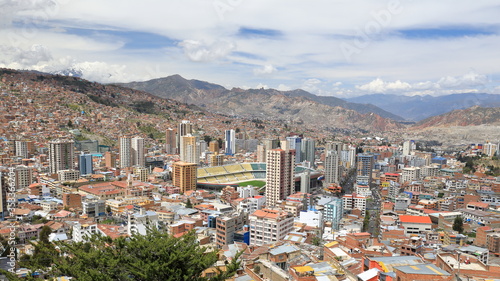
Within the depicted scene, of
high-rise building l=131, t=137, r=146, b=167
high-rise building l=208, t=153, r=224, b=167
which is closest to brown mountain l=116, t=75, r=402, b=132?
high-rise building l=208, t=153, r=224, b=167

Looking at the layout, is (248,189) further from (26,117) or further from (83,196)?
(26,117)

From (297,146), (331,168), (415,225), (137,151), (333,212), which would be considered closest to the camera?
(415,225)

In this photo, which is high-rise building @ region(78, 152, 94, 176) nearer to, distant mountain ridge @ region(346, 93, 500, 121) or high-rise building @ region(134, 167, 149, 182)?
high-rise building @ region(134, 167, 149, 182)

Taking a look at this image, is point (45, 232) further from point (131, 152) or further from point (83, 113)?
point (83, 113)

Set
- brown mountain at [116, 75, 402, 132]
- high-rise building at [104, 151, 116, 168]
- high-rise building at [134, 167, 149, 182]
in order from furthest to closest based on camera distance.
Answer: brown mountain at [116, 75, 402, 132] < high-rise building at [104, 151, 116, 168] < high-rise building at [134, 167, 149, 182]

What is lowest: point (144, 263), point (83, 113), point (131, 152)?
point (131, 152)

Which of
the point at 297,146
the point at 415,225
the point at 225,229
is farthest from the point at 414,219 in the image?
the point at 297,146

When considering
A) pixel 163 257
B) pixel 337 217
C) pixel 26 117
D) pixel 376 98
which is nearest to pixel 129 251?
pixel 163 257
